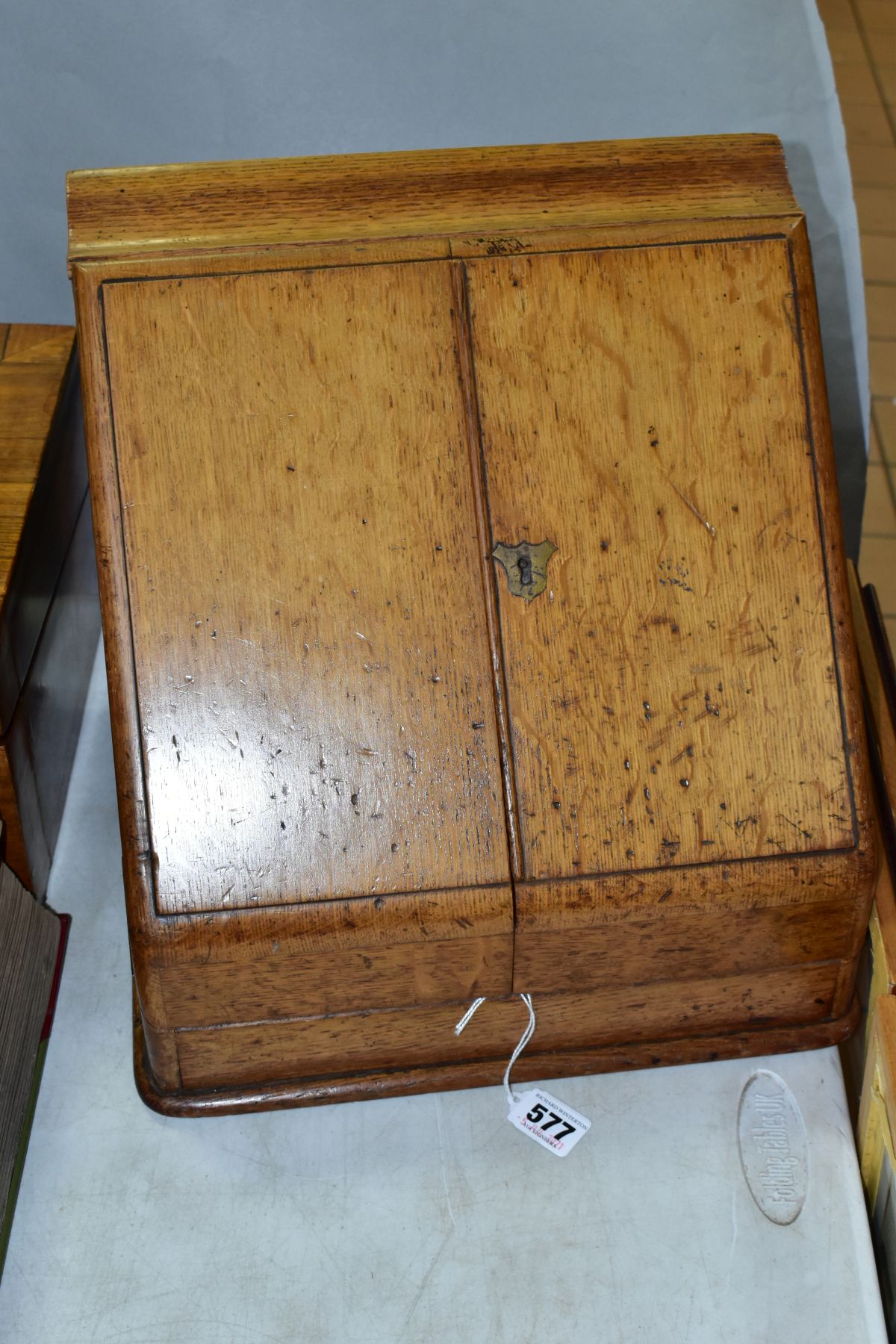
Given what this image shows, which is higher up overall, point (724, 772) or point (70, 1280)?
point (724, 772)

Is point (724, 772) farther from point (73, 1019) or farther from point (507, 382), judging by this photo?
point (73, 1019)

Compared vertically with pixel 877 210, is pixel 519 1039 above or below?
below

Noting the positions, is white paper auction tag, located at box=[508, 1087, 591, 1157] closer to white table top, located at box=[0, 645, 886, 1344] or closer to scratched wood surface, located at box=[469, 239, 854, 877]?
white table top, located at box=[0, 645, 886, 1344]

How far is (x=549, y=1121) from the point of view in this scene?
4.49 ft

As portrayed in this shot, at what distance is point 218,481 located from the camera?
1.28 m

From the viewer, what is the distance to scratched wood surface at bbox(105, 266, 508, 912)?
124 centimetres

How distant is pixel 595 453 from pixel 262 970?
24.9 inches

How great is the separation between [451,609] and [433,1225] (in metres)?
0.64

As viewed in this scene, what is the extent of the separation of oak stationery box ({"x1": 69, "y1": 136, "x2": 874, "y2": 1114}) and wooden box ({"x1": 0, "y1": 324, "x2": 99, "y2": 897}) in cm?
30

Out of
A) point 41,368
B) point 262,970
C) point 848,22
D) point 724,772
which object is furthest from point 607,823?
point 848,22

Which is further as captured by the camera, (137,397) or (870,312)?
(870,312)

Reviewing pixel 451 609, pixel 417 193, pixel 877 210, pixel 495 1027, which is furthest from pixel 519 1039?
pixel 877 210

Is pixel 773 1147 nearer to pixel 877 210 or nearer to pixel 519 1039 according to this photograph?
pixel 519 1039

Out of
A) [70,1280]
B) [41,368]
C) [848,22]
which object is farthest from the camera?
[848,22]
